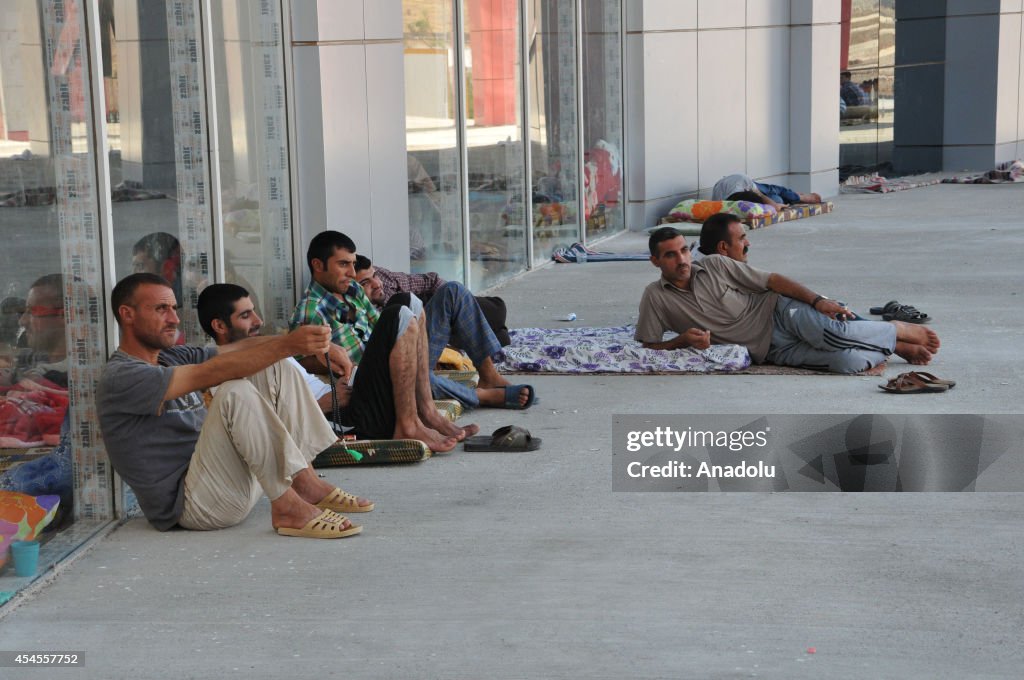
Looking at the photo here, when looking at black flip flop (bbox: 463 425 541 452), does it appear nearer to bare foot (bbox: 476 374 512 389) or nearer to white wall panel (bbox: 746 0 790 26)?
bare foot (bbox: 476 374 512 389)

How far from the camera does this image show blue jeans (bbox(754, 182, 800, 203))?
15.8 metres

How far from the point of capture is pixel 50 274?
508cm

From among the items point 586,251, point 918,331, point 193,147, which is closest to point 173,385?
point 193,147

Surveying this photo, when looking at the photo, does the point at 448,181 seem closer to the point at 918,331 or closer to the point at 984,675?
the point at 918,331

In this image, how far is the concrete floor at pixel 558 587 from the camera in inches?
145

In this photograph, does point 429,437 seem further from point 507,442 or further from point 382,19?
point 382,19

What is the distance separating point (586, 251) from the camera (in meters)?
12.7

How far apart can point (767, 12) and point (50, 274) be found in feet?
42.8

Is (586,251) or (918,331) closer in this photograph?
(918,331)

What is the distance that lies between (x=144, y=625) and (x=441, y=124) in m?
6.04

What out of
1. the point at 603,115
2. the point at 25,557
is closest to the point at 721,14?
the point at 603,115

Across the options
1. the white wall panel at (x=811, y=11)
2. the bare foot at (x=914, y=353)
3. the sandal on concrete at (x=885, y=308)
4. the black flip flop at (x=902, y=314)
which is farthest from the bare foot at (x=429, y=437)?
the white wall panel at (x=811, y=11)

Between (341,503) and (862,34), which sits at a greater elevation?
(862,34)

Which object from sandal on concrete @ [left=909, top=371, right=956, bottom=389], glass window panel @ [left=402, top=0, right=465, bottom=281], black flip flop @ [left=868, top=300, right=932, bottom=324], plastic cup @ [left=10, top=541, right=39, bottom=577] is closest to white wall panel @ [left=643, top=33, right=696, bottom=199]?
glass window panel @ [left=402, top=0, right=465, bottom=281]
